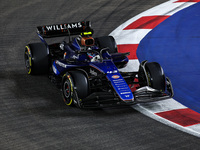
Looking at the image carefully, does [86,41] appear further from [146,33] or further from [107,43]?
[146,33]

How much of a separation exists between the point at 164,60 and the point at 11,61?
13.1ft

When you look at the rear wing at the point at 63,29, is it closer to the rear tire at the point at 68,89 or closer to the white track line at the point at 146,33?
the white track line at the point at 146,33

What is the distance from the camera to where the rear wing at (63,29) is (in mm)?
9258

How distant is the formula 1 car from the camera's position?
6.75 metres

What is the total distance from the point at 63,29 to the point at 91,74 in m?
2.07

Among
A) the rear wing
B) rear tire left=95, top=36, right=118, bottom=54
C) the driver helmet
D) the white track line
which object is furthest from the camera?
rear tire left=95, top=36, right=118, bottom=54

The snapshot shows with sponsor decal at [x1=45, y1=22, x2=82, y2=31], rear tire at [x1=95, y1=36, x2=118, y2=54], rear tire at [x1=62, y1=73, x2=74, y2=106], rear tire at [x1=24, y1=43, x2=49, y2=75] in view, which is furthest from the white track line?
rear tire at [x1=24, y1=43, x2=49, y2=75]

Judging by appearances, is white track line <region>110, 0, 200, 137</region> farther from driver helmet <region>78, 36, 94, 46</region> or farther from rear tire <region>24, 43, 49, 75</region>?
rear tire <region>24, 43, 49, 75</region>

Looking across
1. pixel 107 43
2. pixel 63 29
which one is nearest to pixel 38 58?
pixel 63 29

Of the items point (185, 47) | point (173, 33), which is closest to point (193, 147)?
point (185, 47)

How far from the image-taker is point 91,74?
7754mm

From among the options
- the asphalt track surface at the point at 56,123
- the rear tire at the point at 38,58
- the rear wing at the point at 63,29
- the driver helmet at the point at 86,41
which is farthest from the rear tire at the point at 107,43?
the asphalt track surface at the point at 56,123

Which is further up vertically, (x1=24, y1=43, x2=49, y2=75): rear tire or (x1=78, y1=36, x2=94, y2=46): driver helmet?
(x1=78, y1=36, x2=94, y2=46): driver helmet

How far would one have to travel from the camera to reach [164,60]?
381 inches
